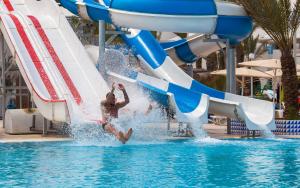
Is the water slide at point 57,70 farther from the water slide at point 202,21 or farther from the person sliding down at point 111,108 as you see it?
the water slide at point 202,21

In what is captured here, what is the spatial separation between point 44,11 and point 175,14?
5.32 meters

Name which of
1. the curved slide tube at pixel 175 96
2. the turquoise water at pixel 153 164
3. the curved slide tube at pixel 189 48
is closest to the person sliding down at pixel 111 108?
the turquoise water at pixel 153 164

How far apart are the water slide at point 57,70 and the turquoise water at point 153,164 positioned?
1124 millimetres

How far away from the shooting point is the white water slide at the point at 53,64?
58.1 feet

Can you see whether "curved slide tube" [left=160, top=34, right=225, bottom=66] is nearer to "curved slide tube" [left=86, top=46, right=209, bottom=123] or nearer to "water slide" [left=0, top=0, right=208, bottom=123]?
"curved slide tube" [left=86, top=46, right=209, bottom=123]

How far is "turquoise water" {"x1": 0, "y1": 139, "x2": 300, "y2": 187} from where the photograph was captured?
10.7m

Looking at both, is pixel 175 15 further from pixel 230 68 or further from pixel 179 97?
pixel 230 68

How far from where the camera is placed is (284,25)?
2005cm

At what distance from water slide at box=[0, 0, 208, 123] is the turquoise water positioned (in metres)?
1.12

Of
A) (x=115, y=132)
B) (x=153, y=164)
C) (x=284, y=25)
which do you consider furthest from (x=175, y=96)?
(x=153, y=164)

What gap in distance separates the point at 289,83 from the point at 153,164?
8.53m

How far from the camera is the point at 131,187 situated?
10164 millimetres

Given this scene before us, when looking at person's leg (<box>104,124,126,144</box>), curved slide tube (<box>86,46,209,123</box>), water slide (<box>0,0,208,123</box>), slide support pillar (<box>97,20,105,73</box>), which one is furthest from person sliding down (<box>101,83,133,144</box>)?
slide support pillar (<box>97,20,105,73</box>)

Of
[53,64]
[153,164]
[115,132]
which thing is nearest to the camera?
[153,164]
